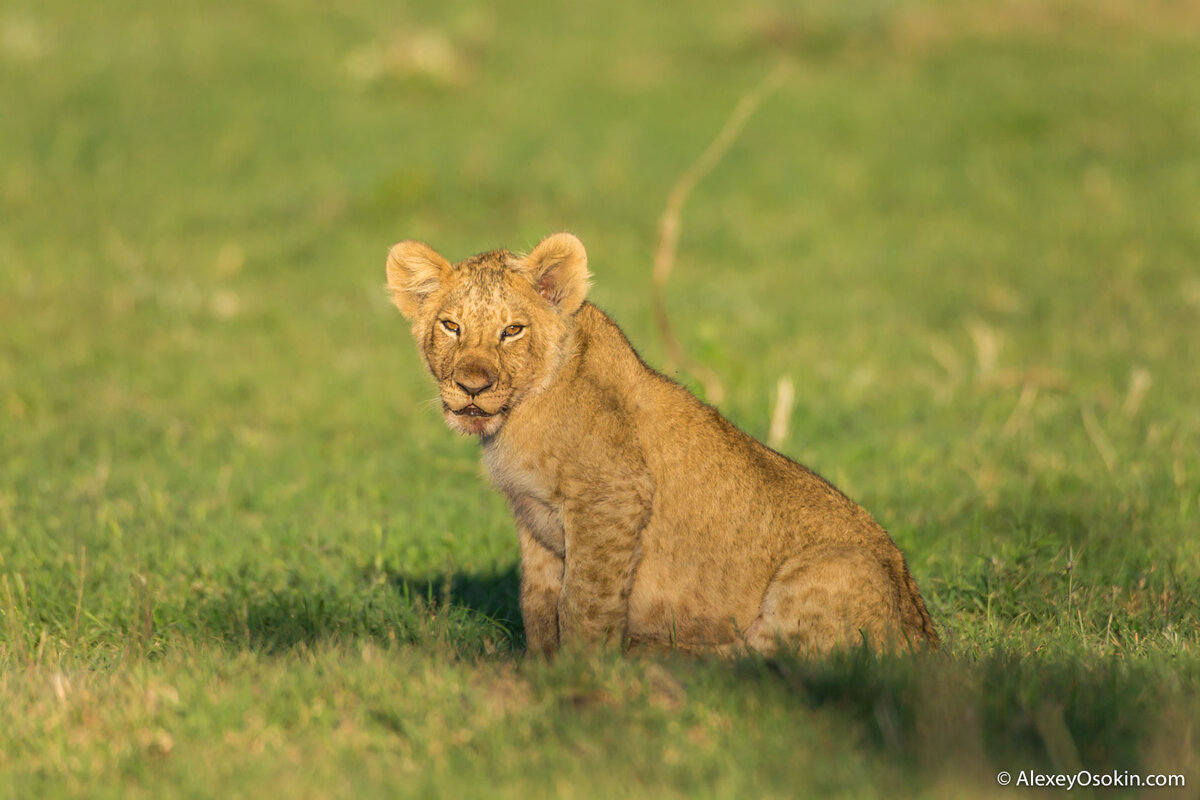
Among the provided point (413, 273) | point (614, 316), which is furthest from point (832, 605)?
point (614, 316)

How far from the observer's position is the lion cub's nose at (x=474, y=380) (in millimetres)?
5184

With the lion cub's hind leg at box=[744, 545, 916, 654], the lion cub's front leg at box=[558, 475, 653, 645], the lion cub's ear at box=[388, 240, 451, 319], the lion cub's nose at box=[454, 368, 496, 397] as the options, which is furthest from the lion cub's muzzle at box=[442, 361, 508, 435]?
the lion cub's hind leg at box=[744, 545, 916, 654]

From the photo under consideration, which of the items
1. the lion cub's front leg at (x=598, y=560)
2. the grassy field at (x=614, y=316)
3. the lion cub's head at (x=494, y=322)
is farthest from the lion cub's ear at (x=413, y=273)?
the grassy field at (x=614, y=316)

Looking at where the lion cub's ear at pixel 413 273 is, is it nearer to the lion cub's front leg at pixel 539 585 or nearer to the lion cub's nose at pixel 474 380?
the lion cub's nose at pixel 474 380

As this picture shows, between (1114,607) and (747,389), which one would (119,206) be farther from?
(1114,607)

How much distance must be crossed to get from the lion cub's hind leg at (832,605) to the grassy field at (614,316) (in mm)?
352

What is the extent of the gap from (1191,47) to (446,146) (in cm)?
1243

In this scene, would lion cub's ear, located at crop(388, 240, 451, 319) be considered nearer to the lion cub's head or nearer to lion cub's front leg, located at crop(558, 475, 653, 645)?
the lion cub's head

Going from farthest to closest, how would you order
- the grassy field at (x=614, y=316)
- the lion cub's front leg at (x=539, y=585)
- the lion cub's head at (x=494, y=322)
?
1. the lion cub's front leg at (x=539, y=585)
2. the lion cub's head at (x=494, y=322)
3. the grassy field at (x=614, y=316)

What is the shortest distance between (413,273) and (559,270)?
0.68 meters

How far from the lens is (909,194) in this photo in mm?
16938

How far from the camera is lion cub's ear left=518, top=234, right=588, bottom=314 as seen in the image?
549 cm

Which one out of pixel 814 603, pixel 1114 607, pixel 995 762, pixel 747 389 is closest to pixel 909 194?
pixel 747 389

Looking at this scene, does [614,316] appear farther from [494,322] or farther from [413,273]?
[494,322]
